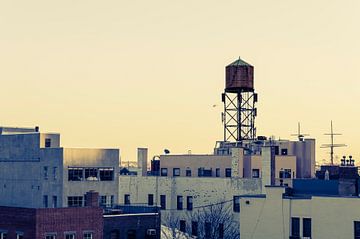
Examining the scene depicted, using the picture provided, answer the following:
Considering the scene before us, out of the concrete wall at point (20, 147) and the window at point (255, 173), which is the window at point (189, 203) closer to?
the window at point (255, 173)

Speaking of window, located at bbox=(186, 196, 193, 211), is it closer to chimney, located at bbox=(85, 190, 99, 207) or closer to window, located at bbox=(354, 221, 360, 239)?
chimney, located at bbox=(85, 190, 99, 207)

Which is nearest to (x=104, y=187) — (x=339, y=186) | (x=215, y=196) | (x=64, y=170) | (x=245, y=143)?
(x=64, y=170)

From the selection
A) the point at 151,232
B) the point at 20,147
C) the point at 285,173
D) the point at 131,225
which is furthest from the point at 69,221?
the point at 285,173

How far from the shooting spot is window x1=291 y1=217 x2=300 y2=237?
226ft

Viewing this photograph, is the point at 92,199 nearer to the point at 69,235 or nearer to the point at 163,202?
the point at 69,235

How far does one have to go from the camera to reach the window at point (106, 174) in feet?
326

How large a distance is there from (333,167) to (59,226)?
1630 inches

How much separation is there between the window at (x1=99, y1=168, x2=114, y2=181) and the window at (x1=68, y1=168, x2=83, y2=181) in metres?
2.94

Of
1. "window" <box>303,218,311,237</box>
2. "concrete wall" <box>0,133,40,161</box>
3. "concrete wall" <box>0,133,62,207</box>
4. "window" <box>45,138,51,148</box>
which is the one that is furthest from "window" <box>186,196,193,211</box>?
"window" <box>303,218,311,237</box>

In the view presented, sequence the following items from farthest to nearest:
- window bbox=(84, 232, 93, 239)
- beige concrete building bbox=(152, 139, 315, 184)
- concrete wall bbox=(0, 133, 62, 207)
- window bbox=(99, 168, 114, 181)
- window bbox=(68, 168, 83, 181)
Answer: beige concrete building bbox=(152, 139, 315, 184), window bbox=(99, 168, 114, 181), concrete wall bbox=(0, 133, 62, 207), window bbox=(68, 168, 83, 181), window bbox=(84, 232, 93, 239)

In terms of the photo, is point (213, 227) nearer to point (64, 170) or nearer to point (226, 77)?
point (64, 170)

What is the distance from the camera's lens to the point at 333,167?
9869cm

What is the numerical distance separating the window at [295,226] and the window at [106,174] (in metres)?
35.6

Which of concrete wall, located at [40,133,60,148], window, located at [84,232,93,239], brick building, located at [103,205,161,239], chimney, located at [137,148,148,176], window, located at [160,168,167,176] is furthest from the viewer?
chimney, located at [137,148,148,176]
